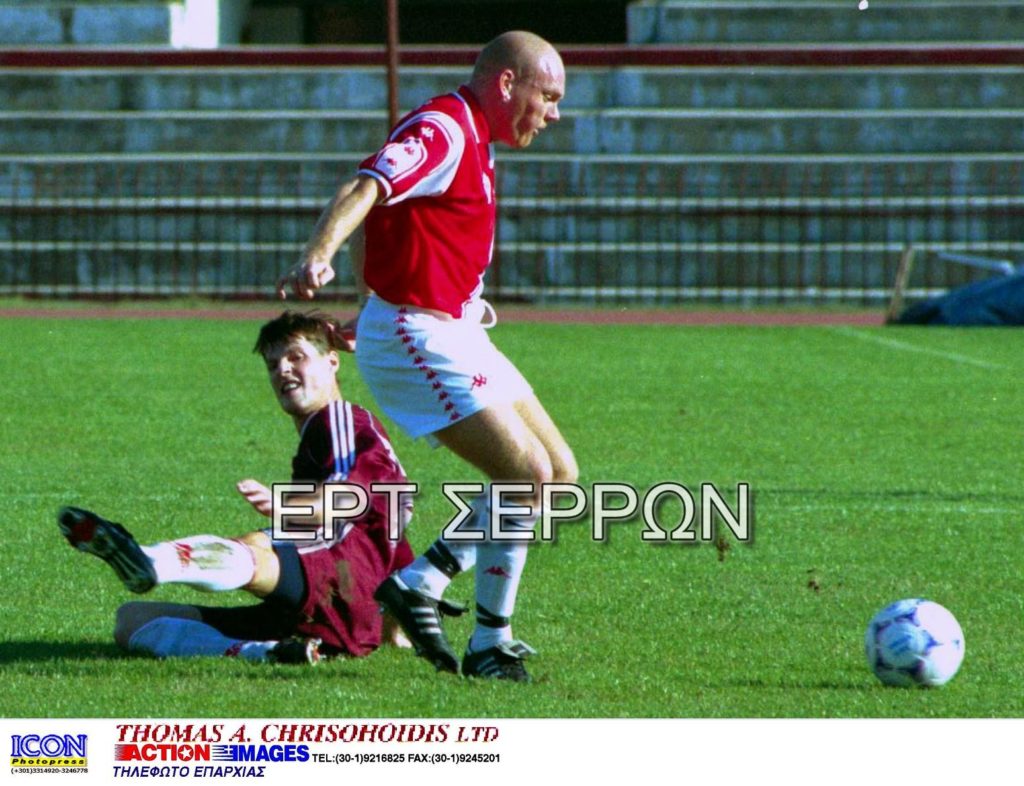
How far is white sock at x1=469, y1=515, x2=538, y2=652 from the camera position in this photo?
5.41 m

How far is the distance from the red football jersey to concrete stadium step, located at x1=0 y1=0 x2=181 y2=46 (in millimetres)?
27718

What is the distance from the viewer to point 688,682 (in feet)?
17.4

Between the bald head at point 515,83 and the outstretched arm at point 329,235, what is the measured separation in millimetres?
556

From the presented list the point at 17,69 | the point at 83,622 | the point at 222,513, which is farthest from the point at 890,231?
the point at 83,622

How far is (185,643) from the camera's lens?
564 centimetres

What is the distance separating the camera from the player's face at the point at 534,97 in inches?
213

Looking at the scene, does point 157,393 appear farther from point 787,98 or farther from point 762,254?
point 787,98

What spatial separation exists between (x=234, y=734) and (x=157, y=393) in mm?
9517

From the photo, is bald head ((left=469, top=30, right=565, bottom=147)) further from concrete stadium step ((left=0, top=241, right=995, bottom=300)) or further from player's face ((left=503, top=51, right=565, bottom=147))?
concrete stadium step ((left=0, top=241, right=995, bottom=300))

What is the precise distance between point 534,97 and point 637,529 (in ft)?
10.3

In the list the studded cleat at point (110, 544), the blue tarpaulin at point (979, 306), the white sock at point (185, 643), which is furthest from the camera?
the blue tarpaulin at point (979, 306)

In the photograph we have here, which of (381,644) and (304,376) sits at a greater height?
(304,376)

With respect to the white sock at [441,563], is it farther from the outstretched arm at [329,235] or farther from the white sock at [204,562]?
the outstretched arm at [329,235]

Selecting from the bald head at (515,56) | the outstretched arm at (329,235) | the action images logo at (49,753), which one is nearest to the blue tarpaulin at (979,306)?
the bald head at (515,56)
